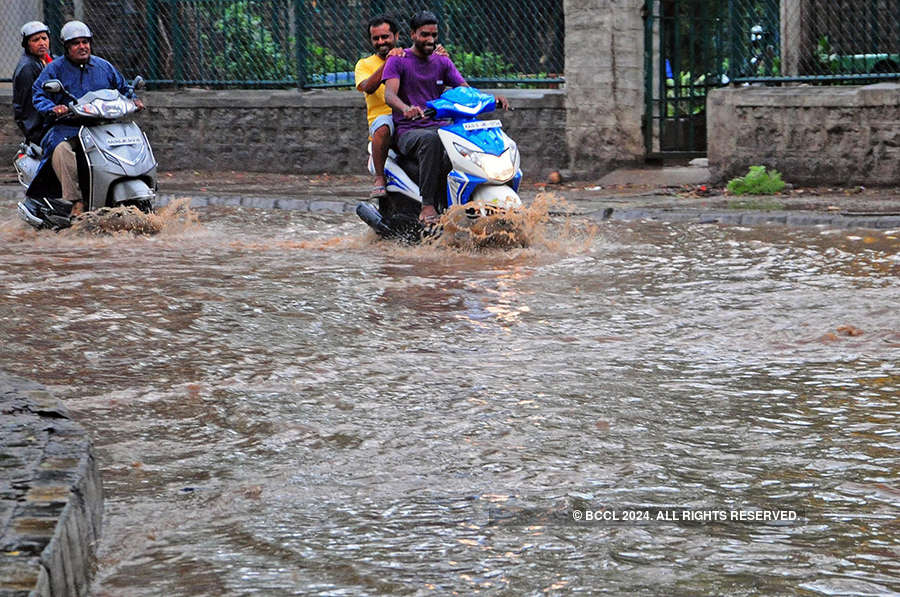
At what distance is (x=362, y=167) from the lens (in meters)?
17.2

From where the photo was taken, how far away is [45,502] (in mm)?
3711

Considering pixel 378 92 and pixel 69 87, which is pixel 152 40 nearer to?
pixel 69 87

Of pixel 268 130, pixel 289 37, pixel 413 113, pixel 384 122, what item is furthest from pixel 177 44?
pixel 413 113

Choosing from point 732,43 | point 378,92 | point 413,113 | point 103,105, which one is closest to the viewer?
point 413,113

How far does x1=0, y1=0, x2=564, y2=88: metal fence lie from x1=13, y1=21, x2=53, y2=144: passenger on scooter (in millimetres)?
5923

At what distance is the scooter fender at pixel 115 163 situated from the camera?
36.9 feet

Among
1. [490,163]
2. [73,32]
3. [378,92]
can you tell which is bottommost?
[490,163]

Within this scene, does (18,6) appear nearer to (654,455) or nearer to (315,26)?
(315,26)

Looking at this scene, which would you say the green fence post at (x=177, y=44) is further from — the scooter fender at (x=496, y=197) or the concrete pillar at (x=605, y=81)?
the scooter fender at (x=496, y=197)

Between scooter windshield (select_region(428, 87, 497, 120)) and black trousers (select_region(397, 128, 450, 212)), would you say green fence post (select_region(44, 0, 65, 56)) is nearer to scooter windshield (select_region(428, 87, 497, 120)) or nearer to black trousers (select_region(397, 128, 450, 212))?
black trousers (select_region(397, 128, 450, 212))

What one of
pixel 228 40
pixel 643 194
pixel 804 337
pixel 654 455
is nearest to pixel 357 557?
pixel 654 455

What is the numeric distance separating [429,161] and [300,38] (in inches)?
318

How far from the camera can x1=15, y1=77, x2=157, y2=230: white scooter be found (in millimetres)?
11219

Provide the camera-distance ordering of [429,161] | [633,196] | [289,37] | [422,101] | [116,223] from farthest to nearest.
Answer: [289,37] < [633,196] < [116,223] < [422,101] < [429,161]
